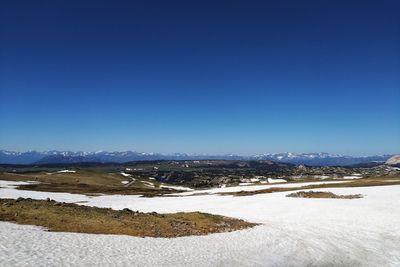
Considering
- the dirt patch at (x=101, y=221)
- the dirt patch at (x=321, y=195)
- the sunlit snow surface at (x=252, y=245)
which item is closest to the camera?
the sunlit snow surface at (x=252, y=245)

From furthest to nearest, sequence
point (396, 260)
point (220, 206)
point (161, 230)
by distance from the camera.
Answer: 1. point (220, 206)
2. point (161, 230)
3. point (396, 260)

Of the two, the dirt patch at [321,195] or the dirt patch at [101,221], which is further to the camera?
the dirt patch at [321,195]

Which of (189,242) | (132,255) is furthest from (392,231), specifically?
(132,255)

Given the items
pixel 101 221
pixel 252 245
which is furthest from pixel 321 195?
pixel 101 221

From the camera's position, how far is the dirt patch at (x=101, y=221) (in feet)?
92.2

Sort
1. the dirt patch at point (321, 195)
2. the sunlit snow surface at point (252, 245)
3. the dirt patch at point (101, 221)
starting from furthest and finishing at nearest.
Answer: the dirt patch at point (321, 195), the dirt patch at point (101, 221), the sunlit snow surface at point (252, 245)

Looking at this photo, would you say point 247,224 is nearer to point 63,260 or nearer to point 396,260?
point 396,260

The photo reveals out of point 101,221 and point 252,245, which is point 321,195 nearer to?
point 252,245

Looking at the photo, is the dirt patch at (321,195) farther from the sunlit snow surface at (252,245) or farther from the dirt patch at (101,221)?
the dirt patch at (101,221)

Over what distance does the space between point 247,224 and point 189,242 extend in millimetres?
11626

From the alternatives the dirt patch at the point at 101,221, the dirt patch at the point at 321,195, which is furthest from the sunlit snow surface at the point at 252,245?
the dirt patch at the point at 321,195

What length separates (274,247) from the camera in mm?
27562

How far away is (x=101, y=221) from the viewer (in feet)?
102

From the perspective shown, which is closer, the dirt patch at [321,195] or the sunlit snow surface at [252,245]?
the sunlit snow surface at [252,245]
